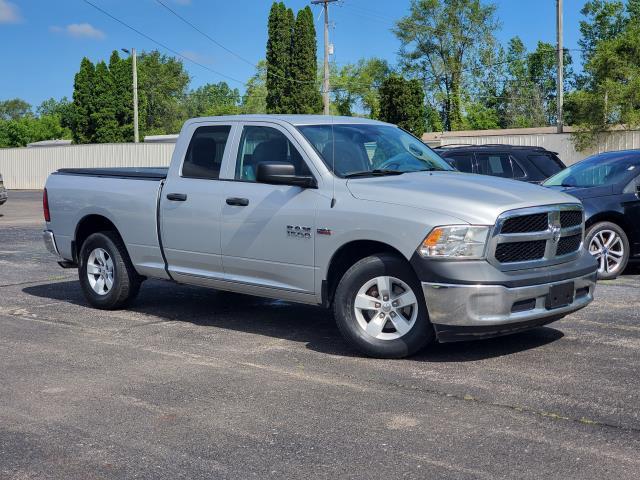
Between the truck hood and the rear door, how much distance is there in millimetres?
1469

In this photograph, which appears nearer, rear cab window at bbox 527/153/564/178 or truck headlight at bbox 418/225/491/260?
truck headlight at bbox 418/225/491/260

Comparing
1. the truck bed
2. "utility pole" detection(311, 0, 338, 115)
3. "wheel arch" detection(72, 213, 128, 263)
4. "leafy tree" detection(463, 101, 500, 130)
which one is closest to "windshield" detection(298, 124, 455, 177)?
the truck bed

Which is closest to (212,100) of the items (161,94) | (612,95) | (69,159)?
(161,94)

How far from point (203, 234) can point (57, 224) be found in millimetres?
2360

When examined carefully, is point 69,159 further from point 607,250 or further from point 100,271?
point 607,250

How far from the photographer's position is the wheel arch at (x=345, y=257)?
677 centimetres

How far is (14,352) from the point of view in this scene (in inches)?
278

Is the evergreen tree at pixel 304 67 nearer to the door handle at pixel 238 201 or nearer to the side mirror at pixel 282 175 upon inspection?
the door handle at pixel 238 201

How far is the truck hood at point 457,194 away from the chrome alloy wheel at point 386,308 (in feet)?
2.02

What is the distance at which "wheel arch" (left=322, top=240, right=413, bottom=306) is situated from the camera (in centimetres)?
677

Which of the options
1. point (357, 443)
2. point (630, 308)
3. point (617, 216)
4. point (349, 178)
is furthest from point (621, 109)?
point (357, 443)

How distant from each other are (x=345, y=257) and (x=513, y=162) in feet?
26.6

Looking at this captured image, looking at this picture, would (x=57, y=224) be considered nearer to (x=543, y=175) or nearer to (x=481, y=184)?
(x=481, y=184)

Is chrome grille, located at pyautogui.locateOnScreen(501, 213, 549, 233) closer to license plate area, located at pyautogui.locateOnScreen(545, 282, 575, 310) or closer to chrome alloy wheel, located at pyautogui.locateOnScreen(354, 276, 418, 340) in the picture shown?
license plate area, located at pyautogui.locateOnScreen(545, 282, 575, 310)
